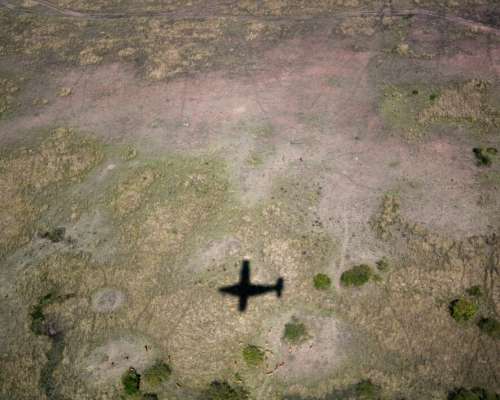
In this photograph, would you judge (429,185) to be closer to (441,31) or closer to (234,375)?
(234,375)

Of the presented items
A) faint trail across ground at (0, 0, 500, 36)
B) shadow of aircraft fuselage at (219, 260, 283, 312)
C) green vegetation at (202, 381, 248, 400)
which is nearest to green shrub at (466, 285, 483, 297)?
shadow of aircraft fuselage at (219, 260, 283, 312)

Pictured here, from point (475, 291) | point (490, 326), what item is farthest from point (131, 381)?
point (475, 291)

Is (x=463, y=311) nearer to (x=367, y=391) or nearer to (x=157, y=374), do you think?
(x=367, y=391)

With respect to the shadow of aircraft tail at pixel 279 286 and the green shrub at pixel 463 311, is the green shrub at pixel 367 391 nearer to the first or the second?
the green shrub at pixel 463 311

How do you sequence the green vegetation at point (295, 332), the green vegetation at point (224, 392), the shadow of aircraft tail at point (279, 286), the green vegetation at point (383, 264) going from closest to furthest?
1. the green vegetation at point (224, 392)
2. the green vegetation at point (295, 332)
3. the shadow of aircraft tail at point (279, 286)
4. the green vegetation at point (383, 264)

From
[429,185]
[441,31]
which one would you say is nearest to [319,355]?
[429,185]

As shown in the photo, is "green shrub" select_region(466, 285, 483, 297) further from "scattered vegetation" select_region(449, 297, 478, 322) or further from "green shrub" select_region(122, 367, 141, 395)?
"green shrub" select_region(122, 367, 141, 395)

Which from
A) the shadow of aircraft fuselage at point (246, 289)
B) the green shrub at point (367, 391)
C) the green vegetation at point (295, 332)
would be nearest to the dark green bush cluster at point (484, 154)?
the shadow of aircraft fuselage at point (246, 289)
